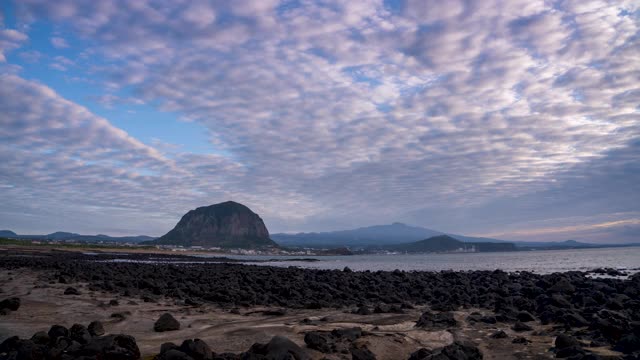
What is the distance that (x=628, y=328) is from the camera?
11.8 meters

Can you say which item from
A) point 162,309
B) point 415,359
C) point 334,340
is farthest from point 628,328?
point 162,309

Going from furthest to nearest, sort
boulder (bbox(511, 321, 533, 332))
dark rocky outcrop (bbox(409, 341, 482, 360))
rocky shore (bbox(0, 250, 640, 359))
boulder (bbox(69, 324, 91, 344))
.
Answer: boulder (bbox(511, 321, 533, 332)) < boulder (bbox(69, 324, 91, 344)) < rocky shore (bbox(0, 250, 640, 359)) < dark rocky outcrop (bbox(409, 341, 482, 360))

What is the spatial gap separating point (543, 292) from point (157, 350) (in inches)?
742

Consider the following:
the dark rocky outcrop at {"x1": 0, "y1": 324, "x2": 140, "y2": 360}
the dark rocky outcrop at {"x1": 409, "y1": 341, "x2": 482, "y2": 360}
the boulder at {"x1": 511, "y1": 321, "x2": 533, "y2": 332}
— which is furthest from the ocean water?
the dark rocky outcrop at {"x1": 0, "y1": 324, "x2": 140, "y2": 360}

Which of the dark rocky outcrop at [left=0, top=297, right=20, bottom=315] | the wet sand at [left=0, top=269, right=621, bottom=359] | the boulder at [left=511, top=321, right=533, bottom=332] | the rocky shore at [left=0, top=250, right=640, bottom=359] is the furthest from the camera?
the dark rocky outcrop at [left=0, top=297, right=20, bottom=315]

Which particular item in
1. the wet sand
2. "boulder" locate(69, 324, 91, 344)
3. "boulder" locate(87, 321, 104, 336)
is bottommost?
the wet sand

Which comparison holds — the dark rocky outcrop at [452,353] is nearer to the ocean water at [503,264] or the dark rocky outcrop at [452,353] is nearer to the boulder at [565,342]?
the boulder at [565,342]

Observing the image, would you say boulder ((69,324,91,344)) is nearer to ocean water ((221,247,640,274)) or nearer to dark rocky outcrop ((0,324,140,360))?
dark rocky outcrop ((0,324,140,360))

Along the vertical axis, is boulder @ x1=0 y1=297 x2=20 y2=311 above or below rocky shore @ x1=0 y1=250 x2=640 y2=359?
above

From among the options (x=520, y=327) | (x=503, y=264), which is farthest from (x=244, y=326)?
(x=503, y=264)

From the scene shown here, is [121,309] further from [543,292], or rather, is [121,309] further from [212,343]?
[543,292]

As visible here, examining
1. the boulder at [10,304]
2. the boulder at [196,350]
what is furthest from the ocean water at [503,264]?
the boulder at [196,350]

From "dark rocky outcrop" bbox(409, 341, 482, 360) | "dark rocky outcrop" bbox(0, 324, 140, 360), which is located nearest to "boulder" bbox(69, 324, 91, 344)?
"dark rocky outcrop" bbox(0, 324, 140, 360)

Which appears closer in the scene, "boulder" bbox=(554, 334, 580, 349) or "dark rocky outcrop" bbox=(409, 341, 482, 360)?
"dark rocky outcrop" bbox=(409, 341, 482, 360)
